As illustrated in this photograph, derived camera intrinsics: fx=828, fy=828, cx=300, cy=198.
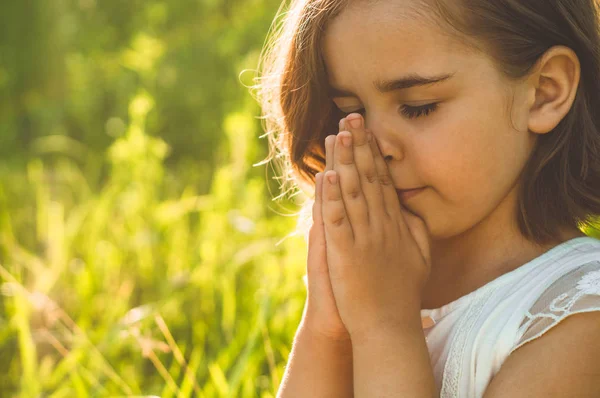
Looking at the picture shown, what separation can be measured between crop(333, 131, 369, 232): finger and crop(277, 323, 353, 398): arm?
326 mm

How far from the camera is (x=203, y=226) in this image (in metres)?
3.80

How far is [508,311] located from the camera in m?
1.84

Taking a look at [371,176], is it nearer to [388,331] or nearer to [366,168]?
[366,168]

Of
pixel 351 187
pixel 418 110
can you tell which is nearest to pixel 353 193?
pixel 351 187

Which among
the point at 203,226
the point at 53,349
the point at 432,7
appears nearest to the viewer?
the point at 432,7

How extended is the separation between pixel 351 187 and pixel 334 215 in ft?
0.25

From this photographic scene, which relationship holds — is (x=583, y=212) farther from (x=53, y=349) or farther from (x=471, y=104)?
(x=53, y=349)

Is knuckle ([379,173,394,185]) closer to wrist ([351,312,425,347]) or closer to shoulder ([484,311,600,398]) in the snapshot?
wrist ([351,312,425,347])

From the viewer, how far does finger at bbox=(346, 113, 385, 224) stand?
191cm

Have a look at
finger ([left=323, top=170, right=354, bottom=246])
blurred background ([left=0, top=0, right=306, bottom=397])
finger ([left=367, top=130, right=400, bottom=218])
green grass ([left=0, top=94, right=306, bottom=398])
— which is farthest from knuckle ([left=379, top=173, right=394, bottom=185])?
green grass ([left=0, top=94, right=306, bottom=398])

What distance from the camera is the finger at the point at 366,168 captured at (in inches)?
75.4

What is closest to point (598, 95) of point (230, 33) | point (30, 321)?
point (30, 321)

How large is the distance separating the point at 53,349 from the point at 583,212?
2.11 m

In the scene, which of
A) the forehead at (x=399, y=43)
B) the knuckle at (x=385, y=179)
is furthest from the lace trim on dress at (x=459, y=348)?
the forehead at (x=399, y=43)
